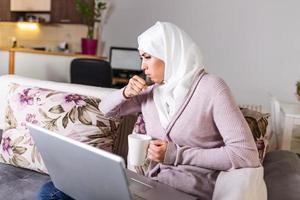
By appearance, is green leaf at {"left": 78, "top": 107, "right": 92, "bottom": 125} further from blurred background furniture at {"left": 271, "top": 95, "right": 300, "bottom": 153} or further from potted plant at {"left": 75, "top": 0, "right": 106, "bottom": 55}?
potted plant at {"left": 75, "top": 0, "right": 106, "bottom": 55}

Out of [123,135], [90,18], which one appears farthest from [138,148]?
[90,18]

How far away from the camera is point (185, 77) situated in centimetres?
124

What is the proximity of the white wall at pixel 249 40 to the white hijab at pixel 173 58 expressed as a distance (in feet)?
7.71

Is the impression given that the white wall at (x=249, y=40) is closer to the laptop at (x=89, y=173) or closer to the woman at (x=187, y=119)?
the woman at (x=187, y=119)

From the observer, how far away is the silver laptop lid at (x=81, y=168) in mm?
835

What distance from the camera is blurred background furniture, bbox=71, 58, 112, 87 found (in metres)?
3.85

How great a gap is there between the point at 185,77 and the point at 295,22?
2444 mm

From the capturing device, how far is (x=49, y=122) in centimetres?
163

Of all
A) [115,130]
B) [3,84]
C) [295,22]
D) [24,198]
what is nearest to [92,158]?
[24,198]

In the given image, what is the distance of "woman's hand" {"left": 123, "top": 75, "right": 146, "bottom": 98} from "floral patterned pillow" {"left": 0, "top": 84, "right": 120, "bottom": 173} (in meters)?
0.31

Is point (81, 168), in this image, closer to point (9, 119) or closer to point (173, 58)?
point (173, 58)

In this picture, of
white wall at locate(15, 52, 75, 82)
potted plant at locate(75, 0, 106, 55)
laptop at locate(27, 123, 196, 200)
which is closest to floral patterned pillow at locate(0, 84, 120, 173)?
Answer: laptop at locate(27, 123, 196, 200)

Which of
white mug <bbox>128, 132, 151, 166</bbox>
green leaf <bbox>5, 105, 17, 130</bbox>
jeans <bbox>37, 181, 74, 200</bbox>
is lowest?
jeans <bbox>37, 181, 74, 200</bbox>

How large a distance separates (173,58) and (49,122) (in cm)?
69
